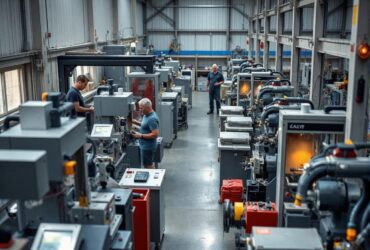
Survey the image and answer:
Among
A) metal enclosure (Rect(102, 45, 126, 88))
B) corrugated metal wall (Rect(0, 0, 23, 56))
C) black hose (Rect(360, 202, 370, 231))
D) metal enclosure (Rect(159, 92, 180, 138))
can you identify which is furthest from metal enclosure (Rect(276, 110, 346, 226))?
metal enclosure (Rect(102, 45, 126, 88))

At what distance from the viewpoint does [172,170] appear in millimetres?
8516

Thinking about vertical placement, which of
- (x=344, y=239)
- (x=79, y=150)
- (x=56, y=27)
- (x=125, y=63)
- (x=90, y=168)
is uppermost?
(x=56, y=27)

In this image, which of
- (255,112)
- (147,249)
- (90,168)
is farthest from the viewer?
(255,112)

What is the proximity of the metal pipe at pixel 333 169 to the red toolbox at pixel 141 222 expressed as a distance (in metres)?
2.09

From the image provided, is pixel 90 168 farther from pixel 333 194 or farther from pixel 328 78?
pixel 328 78

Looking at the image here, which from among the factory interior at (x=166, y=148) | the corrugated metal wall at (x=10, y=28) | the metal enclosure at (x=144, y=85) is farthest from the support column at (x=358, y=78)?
the metal enclosure at (x=144, y=85)

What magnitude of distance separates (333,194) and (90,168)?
2.08 metres

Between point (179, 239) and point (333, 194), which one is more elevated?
point (333, 194)

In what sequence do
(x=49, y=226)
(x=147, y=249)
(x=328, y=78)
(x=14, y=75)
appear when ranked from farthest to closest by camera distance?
1. (x=328, y=78)
2. (x=14, y=75)
3. (x=147, y=249)
4. (x=49, y=226)

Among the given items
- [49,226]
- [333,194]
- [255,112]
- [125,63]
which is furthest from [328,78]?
[49,226]

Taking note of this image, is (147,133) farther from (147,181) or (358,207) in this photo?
(358,207)

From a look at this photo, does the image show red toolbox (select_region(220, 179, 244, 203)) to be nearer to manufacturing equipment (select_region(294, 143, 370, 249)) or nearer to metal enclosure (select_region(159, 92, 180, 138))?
manufacturing equipment (select_region(294, 143, 370, 249))

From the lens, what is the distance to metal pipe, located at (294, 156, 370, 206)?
289cm

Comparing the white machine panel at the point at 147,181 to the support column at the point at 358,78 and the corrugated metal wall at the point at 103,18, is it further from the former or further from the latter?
the corrugated metal wall at the point at 103,18
